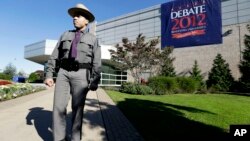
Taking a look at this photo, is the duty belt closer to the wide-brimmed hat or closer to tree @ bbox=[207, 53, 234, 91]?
the wide-brimmed hat

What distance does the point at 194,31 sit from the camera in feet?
106

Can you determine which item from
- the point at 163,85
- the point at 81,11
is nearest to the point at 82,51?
the point at 81,11

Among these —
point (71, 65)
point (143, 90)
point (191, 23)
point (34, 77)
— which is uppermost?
point (191, 23)

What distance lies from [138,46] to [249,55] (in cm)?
1032

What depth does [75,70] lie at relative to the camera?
13.9 feet

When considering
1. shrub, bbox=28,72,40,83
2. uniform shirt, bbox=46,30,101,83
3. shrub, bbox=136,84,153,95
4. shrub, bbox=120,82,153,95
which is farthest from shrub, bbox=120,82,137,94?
shrub, bbox=28,72,40,83

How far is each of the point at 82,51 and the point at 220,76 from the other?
87.8 ft

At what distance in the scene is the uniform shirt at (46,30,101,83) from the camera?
172 inches

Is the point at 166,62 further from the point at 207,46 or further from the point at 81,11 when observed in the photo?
the point at 81,11

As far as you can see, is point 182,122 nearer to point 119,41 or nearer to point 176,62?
point 176,62

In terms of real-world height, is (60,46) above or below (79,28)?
below

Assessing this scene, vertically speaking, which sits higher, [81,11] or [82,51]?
[81,11]

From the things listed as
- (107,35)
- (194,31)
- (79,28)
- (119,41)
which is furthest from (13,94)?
(107,35)

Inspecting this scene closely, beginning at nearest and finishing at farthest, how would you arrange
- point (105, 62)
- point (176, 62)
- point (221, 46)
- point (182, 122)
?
1. point (182, 122)
2. point (221, 46)
3. point (176, 62)
4. point (105, 62)
